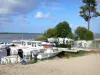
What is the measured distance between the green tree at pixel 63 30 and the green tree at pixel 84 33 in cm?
511

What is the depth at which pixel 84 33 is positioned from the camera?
199 feet

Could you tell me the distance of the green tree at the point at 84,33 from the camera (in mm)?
59178

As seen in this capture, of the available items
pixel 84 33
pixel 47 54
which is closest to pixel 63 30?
pixel 84 33

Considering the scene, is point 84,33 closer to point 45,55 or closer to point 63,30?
point 63,30

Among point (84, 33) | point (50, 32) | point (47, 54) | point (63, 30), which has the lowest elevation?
point (47, 54)

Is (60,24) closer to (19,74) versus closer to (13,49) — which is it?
(13,49)

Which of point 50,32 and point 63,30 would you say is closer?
point 63,30

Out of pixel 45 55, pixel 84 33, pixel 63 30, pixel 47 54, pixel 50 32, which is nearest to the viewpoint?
pixel 45 55

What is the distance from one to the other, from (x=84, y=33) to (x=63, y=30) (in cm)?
827

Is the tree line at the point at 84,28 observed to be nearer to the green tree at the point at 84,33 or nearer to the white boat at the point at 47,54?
the green tree at the point at 84,33

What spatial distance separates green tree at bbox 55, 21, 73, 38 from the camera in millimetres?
67812

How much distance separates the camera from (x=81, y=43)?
5312 cm

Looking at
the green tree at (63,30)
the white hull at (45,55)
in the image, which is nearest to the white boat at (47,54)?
the white hull at (45,55)

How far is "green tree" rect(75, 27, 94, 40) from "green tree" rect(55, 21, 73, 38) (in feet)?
16.8
